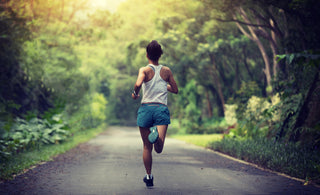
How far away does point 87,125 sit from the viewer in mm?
34969

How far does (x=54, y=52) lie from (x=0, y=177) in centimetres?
2152

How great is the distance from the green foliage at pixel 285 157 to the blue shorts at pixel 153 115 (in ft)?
10.9

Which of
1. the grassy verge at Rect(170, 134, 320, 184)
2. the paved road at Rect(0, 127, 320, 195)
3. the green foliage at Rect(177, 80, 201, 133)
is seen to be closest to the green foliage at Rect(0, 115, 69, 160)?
the paved road at Rect(0, 127, 320, 195)

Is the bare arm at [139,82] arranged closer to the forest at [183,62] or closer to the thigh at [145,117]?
the thigh at [145,117]

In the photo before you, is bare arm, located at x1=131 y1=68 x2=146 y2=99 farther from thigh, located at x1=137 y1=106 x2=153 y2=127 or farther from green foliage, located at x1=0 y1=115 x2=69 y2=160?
green foliage, located at x1=0 y1=115 x2=69 y2=160

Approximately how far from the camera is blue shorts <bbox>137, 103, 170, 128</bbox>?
596 centimetres

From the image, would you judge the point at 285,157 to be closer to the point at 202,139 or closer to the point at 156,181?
the point at 156,181

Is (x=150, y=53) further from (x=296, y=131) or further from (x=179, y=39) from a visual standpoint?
(x=179, y=39)

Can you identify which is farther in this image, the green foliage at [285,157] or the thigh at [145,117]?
the green foliage at [285,157]

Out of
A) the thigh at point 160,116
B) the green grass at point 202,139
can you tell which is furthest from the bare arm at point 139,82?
the green grass at point 202,139

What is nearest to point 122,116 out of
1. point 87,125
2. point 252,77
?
point 87,125

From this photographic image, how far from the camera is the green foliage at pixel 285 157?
7802 millimetres

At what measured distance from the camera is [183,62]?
28781 millimetres

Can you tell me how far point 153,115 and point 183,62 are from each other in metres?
23.1
